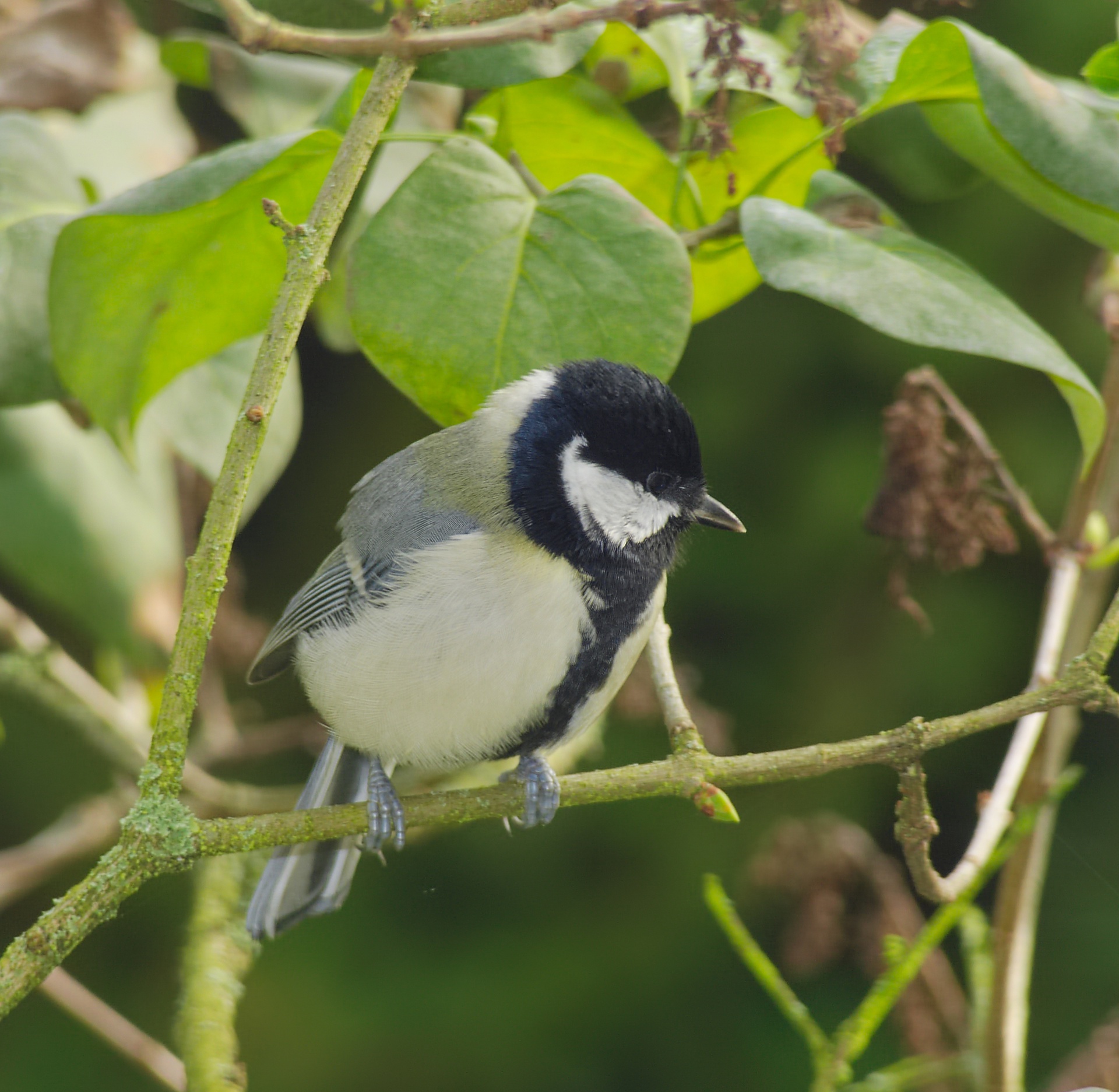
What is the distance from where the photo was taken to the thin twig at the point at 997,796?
1.06 meters

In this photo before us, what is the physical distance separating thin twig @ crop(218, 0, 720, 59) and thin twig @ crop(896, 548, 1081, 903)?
0.65 meters

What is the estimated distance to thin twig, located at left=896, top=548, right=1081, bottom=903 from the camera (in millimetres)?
1063

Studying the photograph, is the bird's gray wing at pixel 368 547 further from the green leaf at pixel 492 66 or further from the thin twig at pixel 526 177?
the green leaf at pixel 492 66

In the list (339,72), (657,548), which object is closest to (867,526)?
(657,548)

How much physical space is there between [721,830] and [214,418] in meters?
1.39

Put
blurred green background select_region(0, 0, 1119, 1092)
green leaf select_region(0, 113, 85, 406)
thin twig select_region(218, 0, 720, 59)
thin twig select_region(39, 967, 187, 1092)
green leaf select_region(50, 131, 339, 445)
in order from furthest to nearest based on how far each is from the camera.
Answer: blurred green background select_region(0, 0, 1119, 1092), thin twig select_region(39, 967, 187, 1092), green leaf select_region(0, 113, 85, 406), green leaf select_region(50, 131, 339, 445), thin twig select_region(218, 0, 720, 59)

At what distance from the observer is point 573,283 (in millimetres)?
1243

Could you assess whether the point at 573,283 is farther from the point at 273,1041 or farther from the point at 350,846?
the point at 273,1041

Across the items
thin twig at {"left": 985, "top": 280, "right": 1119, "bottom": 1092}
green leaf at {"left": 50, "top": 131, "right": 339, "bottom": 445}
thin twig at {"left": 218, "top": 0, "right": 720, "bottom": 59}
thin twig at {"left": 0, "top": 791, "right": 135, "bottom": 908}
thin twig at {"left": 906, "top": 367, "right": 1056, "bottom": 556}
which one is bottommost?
thin twig at {"left": 985, "top": 280, "right": 1119, "bottom": 1092}

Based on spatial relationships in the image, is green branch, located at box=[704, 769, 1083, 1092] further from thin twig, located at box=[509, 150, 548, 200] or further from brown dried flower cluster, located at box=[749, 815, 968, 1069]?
thin twig, located at box=[509, 150, 548, 200]

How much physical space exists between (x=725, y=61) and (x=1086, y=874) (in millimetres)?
1749

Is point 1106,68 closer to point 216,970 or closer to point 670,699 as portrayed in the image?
point 670,699

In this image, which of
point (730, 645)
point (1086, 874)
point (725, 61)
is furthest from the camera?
point (730, 645)

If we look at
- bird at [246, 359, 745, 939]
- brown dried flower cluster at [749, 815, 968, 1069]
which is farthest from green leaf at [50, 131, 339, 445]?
brown dried flower cluster at [749, 815, 968, 1069]
